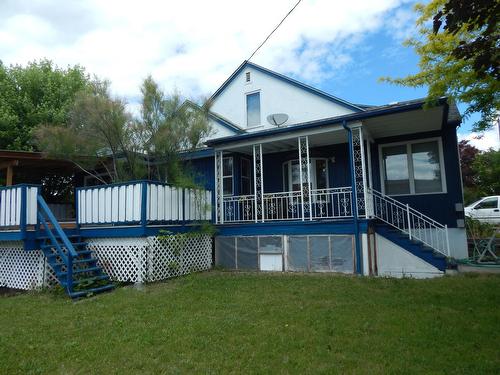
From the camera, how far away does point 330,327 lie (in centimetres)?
486

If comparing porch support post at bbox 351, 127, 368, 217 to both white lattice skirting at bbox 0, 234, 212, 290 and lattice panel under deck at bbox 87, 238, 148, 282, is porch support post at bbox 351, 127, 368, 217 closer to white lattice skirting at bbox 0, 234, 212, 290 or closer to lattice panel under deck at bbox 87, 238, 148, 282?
white lattice skirting at bbox 0, 234, 212, 290

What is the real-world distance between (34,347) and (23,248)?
5.05 m

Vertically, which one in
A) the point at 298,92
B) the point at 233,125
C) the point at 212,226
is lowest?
the point at 212,226

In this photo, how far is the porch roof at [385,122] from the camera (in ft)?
28.2

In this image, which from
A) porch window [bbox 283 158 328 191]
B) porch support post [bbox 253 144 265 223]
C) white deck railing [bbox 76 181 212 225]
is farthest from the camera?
porch window [bbox 283 158 328 191]

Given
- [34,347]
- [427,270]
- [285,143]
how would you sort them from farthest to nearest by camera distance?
[285,143] < [427,270] < [34,347]

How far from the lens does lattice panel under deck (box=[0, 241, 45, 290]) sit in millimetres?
8824

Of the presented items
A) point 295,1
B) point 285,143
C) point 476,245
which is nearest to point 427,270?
point 476,245

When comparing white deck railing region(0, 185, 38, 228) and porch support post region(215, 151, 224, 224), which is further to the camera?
porch support post region(215, 151, 224, 224)

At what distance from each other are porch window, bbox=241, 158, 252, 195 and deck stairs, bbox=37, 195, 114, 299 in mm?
5551

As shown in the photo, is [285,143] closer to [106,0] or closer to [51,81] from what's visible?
[106,0]

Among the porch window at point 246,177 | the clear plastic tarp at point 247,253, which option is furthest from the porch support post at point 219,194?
the porch window at point 246,177

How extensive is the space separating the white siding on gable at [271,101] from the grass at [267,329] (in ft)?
23.5

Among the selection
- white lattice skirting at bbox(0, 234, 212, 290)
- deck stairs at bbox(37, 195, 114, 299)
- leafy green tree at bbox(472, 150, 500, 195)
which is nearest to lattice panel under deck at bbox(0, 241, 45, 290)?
white lattice skirting at bbox(0, 234, 212, 290)
